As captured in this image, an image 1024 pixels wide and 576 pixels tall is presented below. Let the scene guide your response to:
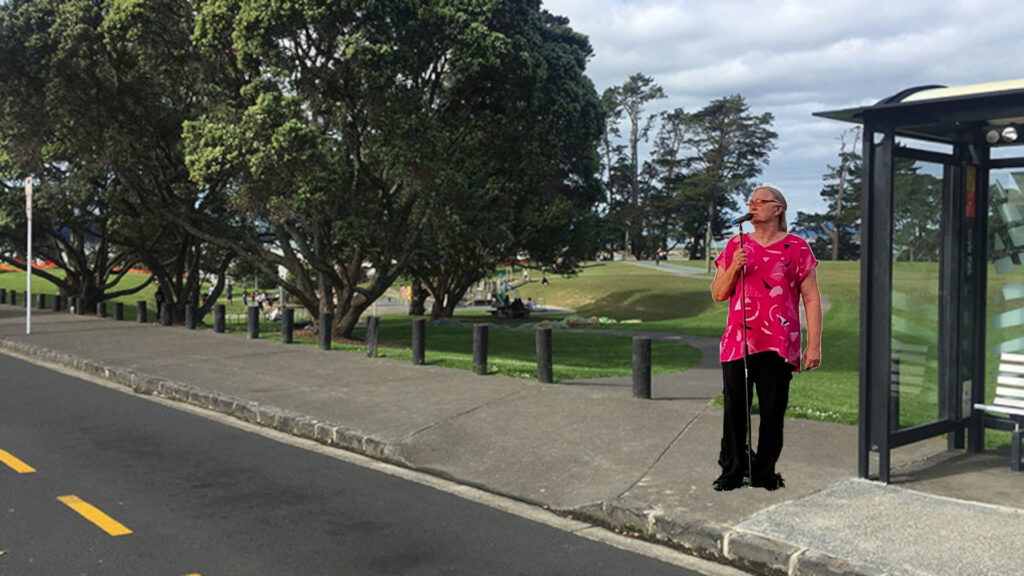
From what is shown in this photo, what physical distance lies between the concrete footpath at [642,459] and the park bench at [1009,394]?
1.29 ft

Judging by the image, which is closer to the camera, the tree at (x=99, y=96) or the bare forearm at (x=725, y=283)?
the bare forearm at (x=725, y=283)

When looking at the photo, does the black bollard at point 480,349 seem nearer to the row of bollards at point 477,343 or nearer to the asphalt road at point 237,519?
the row of bollards at point 477,343

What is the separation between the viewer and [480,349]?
12273mm

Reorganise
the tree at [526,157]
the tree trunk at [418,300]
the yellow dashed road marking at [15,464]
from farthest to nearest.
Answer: the tree trunk at [418,300]
the tree at [526,157]
the yellow dashed road marking at [15,464]

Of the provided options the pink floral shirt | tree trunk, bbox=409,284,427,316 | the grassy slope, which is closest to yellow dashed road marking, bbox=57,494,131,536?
the pink floral shirt

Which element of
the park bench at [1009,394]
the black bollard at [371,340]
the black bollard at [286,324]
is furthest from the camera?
the black bollard at [286,324]

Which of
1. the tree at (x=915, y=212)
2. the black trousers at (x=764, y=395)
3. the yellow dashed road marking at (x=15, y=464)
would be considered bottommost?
the yellow dashed road marking at (x=15, y=464)

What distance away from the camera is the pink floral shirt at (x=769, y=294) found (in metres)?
2.99

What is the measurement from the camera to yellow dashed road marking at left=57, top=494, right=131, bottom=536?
5.77m

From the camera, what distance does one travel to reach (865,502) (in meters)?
5.95

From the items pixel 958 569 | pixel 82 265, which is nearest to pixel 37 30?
pixel 82 265

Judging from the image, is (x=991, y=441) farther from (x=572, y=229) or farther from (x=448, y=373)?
(x=572, y=229)

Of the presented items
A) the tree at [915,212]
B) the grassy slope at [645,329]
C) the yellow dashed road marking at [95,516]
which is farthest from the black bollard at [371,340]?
the tree at [915,212]

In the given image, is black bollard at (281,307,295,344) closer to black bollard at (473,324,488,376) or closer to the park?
the park
